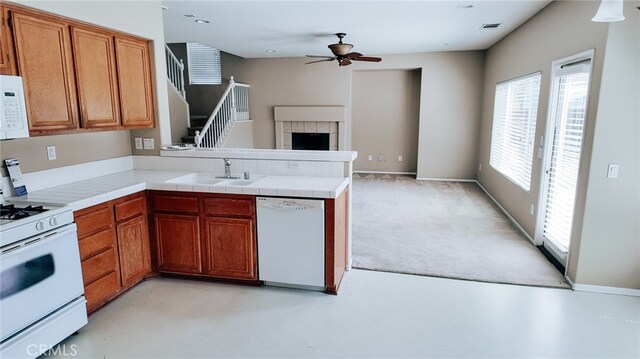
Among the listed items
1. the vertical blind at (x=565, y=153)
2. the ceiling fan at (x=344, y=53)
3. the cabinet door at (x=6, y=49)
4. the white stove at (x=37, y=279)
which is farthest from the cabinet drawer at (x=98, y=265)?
the ceiling fan at (x=344, y=53)

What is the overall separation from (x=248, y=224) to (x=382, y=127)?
5.84 m

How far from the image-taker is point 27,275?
7.01ft

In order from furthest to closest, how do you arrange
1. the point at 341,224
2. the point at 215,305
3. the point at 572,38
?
the point at 572,38 → the point at 341,224 → the point at 215,305

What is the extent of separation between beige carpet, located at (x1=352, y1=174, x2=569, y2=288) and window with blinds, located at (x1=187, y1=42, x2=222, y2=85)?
421 centimetres

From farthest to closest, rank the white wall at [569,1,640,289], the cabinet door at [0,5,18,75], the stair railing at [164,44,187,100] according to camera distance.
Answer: the stair railing at [164,44,187,100]
the white wall at [569,1,640,289]
the cabinet door at [0,5,18,75]

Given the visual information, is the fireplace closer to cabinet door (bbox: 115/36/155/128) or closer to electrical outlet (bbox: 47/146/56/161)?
cabinet door (bbox: 115/36/155/128)

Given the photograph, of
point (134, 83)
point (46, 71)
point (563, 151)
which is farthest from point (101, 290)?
point (563, 151)

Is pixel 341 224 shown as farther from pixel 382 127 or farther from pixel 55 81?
pixel 382 127

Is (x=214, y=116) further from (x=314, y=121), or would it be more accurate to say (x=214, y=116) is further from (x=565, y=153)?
(x=565, y=153)

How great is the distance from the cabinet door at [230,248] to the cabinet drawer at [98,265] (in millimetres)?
709

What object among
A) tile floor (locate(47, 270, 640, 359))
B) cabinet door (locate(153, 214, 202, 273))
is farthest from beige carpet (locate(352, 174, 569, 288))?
cabinet door (locate(153, 214, 202, 273))

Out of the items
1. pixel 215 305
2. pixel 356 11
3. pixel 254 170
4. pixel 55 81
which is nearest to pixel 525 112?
pixel 356 11

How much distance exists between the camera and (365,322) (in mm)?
2707

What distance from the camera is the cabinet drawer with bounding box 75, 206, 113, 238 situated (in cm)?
259
